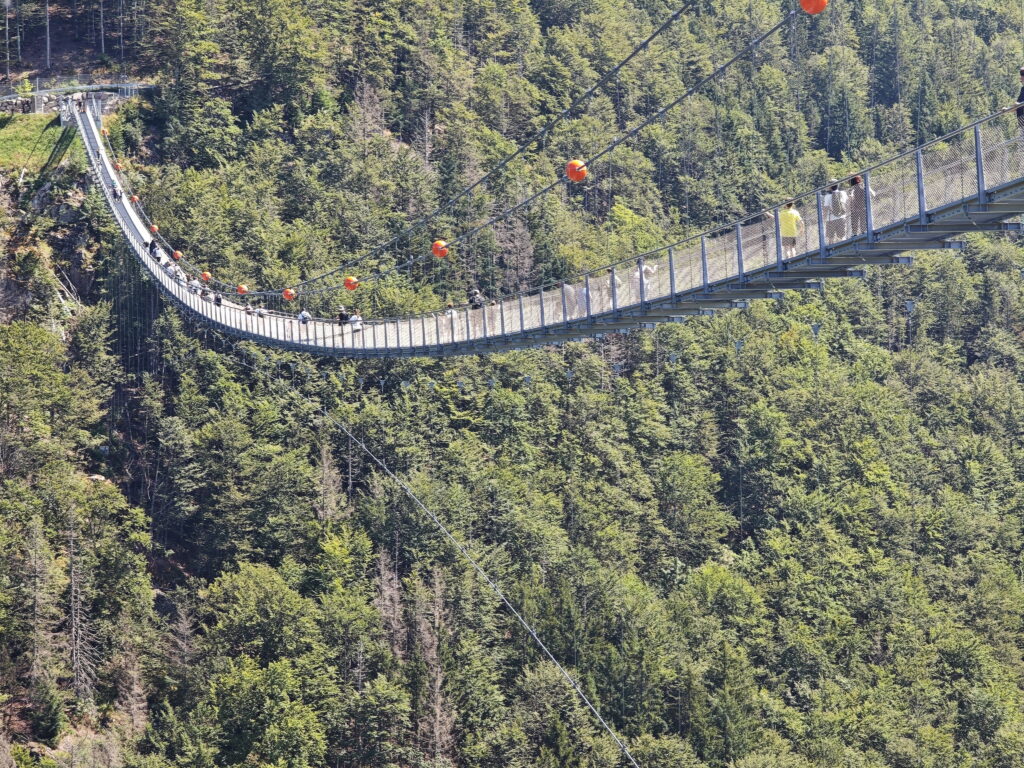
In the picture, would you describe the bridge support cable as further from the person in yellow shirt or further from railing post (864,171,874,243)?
railing post (864,171,874,243)

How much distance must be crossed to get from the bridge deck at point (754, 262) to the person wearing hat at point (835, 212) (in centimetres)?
2

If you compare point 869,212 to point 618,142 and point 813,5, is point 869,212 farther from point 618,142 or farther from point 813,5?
point 618,142

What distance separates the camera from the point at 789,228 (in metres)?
24.2

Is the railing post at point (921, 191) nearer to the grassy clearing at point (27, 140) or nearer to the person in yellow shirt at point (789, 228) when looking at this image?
A: the person in yellow shirt at point (789, 228)

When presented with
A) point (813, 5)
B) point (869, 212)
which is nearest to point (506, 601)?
point (869, 212)

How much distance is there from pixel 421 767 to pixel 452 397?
13.6m

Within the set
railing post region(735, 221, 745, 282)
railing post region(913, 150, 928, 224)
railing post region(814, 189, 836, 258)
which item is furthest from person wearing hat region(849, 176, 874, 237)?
railing post region(735, 221, 745, 282)

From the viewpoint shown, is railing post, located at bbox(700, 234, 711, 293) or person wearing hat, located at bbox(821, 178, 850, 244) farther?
railing post, located at bbox(700, 234, 711, 293)

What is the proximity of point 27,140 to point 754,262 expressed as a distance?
116ft

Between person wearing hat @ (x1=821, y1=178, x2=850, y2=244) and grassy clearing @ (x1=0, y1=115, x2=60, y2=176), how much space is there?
1383 inches

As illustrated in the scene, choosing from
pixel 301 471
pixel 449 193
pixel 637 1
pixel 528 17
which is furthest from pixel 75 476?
pixel 637 1

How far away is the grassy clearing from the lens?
5344 centimetres

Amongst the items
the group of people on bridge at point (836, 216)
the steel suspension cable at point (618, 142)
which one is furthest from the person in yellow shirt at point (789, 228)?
the steel suspension cable at point (618, 142)

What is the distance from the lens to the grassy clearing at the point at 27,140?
53.4m
